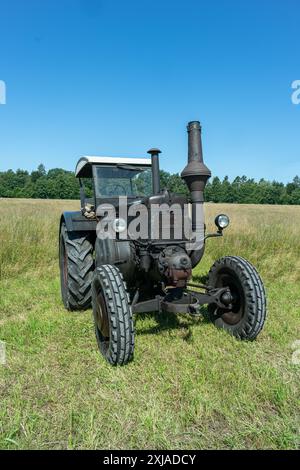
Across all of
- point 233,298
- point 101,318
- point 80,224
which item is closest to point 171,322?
point 233,298

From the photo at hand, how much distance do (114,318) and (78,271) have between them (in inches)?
64.9

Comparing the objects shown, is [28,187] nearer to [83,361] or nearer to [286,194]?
[286,194]

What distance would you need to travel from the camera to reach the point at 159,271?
125 inches

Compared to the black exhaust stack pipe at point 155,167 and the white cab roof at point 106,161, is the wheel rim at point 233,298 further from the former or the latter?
the white cab roof at point 106,161

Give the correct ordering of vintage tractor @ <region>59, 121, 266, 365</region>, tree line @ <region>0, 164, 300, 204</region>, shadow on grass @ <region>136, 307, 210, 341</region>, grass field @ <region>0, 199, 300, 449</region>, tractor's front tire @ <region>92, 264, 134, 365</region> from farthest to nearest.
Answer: tree line @ <region>0, 164, 300, 204</region> < shadow on grass @ <region>136, 307, 210, 341</region> < vintage tractor @ <region>59, 121, 266, 365</region> < tractor's front tire @ <region>92, 264, 134, 365</region> < grass field @ <region>0, 199, 300, 449</region>

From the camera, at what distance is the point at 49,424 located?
2.16 meters

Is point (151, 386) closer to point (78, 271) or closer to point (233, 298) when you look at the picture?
point (233, 298)

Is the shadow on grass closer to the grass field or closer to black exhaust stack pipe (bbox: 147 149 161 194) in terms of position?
the grass field

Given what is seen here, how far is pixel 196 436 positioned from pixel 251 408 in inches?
18.7

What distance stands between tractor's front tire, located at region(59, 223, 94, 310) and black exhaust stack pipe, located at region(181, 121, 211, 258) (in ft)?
4.95

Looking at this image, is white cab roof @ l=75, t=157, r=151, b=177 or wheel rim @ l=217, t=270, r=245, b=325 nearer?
wheel rim @ l=217, t=270, r=245, b=325

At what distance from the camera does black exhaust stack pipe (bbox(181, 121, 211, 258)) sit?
348 centimetres

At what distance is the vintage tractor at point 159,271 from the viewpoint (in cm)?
293

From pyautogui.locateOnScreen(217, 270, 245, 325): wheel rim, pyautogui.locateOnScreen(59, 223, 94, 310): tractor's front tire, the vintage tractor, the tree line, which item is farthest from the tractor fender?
the tree line
